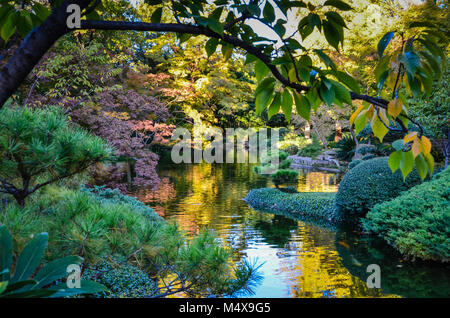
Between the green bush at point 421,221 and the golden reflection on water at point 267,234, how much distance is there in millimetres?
943

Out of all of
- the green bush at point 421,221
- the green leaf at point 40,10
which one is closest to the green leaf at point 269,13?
the green leaf at point 40,10

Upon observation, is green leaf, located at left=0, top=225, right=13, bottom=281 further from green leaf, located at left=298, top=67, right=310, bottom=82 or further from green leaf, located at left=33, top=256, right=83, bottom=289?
green leaf, located at left=298, top=67, right=310, bottom=82

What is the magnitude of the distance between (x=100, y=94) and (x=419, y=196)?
767cm

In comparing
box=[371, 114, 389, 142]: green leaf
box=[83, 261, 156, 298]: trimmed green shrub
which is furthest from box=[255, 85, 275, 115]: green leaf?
box=[83, 261, 156, 298]: trimmed green shrub

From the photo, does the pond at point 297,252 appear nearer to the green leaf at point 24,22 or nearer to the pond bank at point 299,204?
the pond bank at point 299,204

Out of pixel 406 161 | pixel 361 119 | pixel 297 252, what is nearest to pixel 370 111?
pixel 361 119

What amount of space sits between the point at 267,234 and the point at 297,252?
1100mm

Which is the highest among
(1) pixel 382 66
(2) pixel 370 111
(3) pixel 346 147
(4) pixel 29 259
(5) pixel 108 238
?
(3) pixel 346 147

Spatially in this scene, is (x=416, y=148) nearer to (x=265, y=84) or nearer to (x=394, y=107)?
(x=394, y=107)

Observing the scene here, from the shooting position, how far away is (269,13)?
729mm

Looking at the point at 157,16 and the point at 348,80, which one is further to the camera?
the point at 157,16

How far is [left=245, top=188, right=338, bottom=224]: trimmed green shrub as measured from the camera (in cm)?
728

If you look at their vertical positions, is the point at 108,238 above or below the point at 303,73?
below

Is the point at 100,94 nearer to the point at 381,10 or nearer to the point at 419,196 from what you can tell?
the point at 419,196
